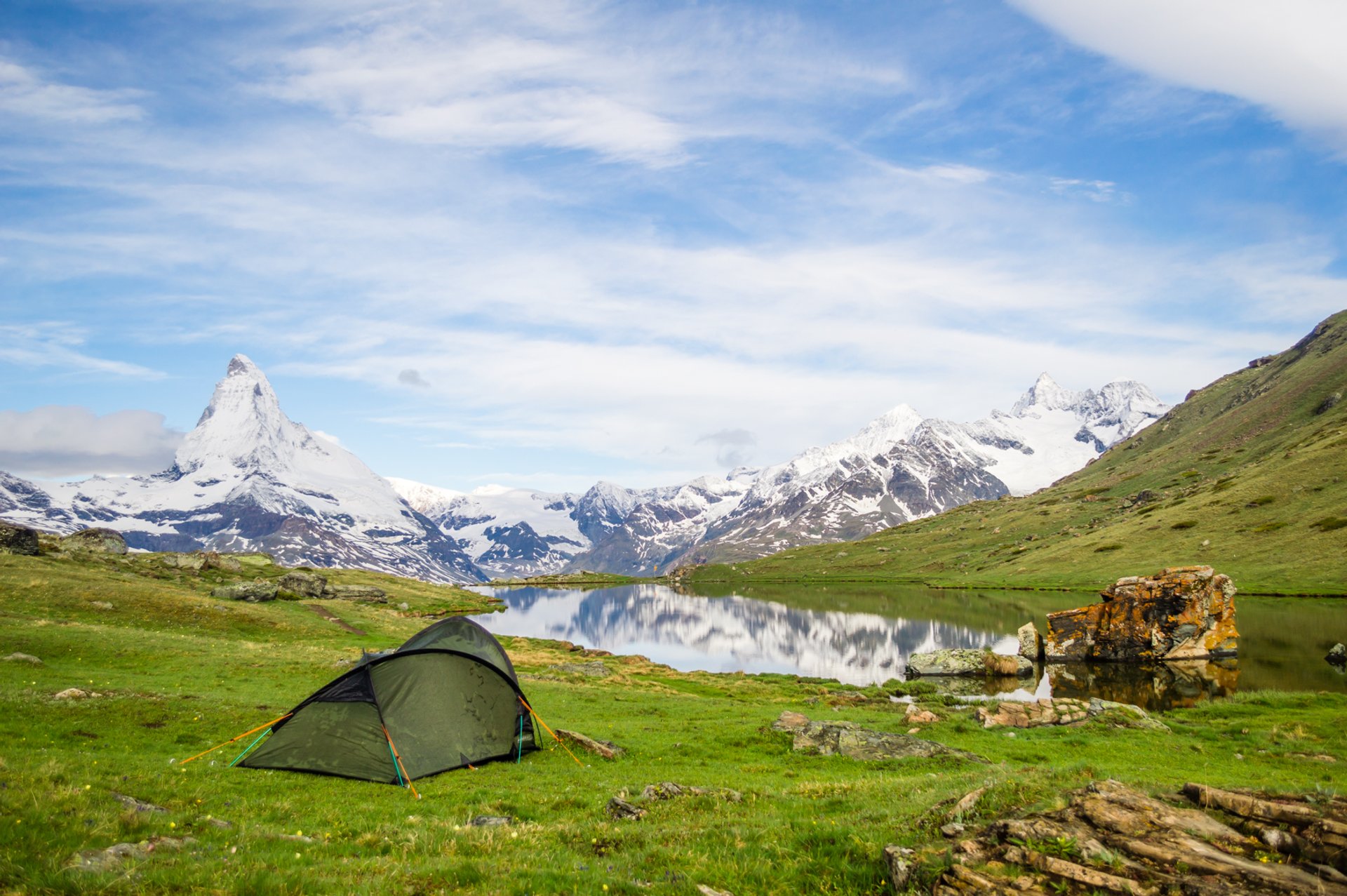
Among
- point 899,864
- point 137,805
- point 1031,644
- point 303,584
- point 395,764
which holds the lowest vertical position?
point 303,584

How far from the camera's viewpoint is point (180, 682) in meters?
35.1

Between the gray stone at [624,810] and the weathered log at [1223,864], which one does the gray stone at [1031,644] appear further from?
the weathered log at [1223,864]

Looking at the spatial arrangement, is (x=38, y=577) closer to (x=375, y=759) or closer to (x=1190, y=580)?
(x=375, y=759)

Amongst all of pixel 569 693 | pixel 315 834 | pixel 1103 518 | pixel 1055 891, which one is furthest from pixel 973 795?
pixel 1103 518

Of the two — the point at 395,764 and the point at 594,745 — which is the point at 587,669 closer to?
the point at 594,745

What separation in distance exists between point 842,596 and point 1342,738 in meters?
144

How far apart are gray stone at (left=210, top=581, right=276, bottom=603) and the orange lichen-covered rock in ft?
275

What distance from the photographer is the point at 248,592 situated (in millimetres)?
72500

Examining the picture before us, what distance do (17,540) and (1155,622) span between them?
11274cm

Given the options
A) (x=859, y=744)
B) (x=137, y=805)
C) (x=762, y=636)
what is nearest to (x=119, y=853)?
(x=137, y=805)

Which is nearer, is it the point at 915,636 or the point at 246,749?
the point at 246,749

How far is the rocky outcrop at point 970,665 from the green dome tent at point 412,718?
158ft

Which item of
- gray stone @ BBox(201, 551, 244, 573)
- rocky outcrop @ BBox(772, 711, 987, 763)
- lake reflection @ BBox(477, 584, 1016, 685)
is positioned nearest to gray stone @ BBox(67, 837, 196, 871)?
→ rocky outcrop @ BBox(772, 711, 987, 763)

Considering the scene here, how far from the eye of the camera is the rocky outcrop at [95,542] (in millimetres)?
81250
